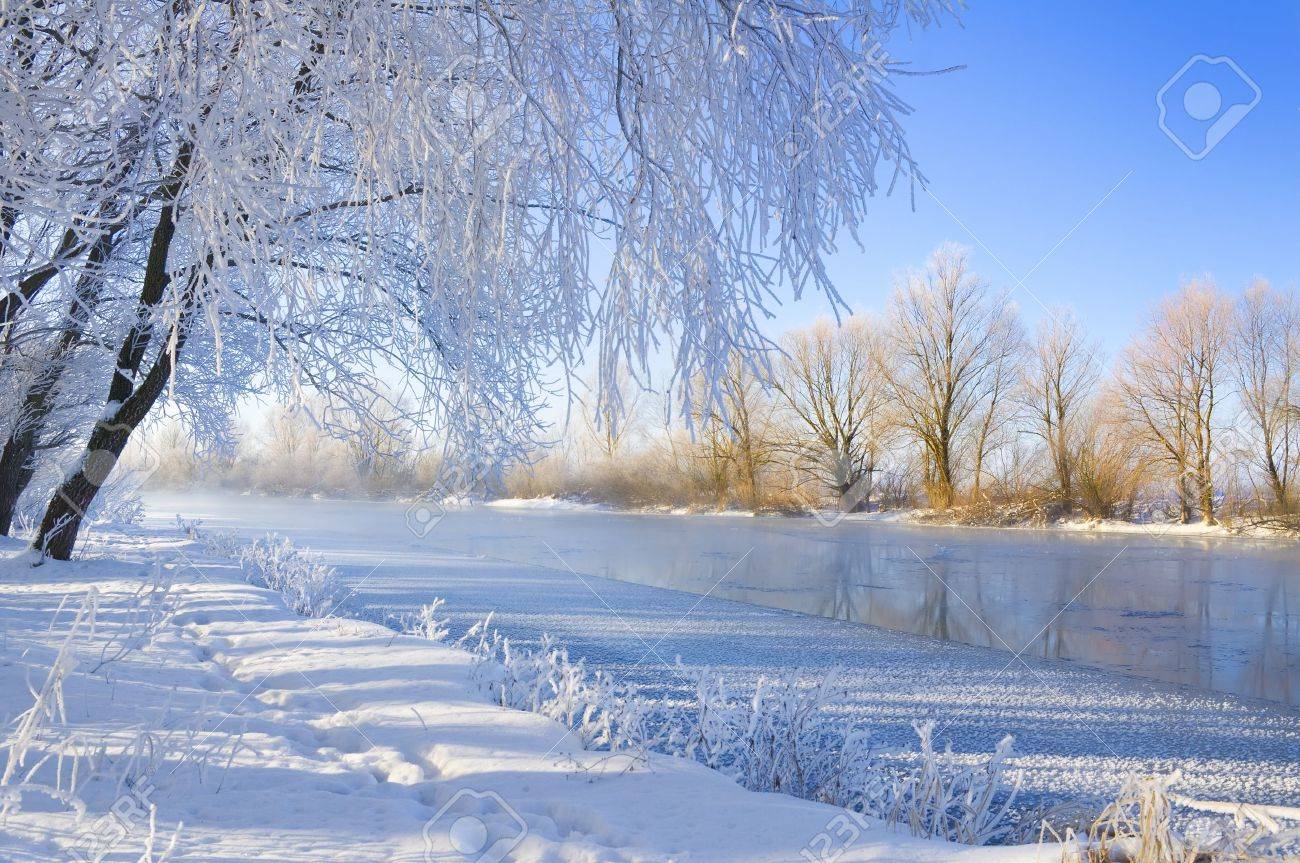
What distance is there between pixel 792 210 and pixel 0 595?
617cm

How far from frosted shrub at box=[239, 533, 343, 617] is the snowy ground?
104 inches

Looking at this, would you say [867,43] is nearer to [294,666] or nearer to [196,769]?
[196,769]

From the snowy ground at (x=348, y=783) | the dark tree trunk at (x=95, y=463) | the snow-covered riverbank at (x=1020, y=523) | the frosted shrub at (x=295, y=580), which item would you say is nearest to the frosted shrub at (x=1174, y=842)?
the snowy ground at (x=348, y=783)

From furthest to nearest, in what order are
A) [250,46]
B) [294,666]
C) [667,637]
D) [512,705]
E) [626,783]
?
[667,637]
[294,666]
[512,705]
[626,783]
[250,46]

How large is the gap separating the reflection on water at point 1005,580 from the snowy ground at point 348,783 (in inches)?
187

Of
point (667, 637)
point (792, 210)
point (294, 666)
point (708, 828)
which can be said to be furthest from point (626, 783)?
point (667, 637)

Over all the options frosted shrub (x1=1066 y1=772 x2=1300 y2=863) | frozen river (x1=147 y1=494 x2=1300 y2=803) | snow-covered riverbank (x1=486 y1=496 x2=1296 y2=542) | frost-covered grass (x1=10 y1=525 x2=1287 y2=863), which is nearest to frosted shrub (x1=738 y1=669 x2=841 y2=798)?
frost-covered grass (x1=10 y1=525 x2=1287 y2=863)

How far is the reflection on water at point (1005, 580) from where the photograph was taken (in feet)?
21.7

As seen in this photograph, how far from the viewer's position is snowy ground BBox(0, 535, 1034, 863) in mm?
1971

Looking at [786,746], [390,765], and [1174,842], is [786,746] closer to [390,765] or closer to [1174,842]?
[390,765]

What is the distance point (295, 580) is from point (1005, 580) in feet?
28.6

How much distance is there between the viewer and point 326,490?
Result: 1458 inches

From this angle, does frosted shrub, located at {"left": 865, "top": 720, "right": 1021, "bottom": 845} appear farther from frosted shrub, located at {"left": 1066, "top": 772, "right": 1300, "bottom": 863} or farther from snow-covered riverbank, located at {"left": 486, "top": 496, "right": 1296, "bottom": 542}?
snow-covered riverbank, located at {"left": 486, "top": 496, "right": 1296, "bottom": 542}

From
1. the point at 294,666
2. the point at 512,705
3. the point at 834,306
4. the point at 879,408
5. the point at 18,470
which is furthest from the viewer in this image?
the point at 879,408
